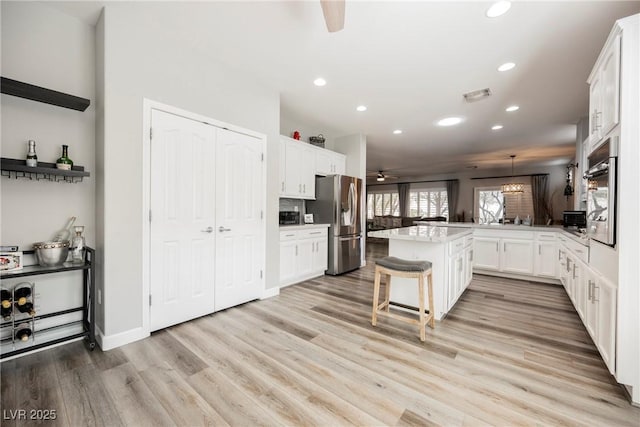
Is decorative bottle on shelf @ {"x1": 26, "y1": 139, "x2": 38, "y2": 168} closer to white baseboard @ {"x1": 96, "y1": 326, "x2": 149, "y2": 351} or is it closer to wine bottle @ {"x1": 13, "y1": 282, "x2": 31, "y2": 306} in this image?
wine bottle @ {"x1": 13, "y1": 282, "x2": 31, "y2": 306}

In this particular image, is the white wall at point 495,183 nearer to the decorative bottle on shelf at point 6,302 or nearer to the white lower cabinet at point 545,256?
the white lower cabinet at point 545,256

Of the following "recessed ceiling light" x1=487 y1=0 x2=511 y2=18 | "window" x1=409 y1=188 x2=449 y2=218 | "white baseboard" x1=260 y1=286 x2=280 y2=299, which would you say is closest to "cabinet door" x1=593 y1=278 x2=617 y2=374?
"recessed ceiling light" x1=487 y1=0 x2=511 y2=18

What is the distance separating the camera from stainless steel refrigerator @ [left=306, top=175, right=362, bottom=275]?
179 inches

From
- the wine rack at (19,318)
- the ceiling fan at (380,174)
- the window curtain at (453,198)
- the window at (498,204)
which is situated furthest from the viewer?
the window curtain at (453,198)

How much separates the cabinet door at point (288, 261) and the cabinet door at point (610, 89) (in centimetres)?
336

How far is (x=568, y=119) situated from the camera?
4305 millimetres

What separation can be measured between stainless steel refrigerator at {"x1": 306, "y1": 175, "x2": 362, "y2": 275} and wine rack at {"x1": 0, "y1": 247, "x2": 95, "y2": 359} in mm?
3222

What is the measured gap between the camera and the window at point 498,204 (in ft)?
29.7

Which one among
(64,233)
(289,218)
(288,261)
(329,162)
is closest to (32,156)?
(64,233)

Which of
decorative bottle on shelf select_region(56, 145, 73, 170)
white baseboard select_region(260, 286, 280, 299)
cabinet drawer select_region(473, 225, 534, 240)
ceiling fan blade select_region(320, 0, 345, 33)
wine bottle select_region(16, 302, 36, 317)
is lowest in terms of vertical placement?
white baseboard select_region(260, 286, 280, 299)

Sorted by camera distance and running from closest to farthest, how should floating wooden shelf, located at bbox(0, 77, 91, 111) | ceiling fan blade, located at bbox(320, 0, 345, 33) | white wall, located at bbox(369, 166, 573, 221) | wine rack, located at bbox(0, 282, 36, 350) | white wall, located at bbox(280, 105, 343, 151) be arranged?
1. ceiling fan blade, located at bbox(320, 0, 345, 33)
2. floating wooden shelf, located at bbox(0, 77, 91, 111)
3. wine rack, located at bbox(0, 282, 36, 350)
4. white wall, located at bbox(280, 105, 343, 151)
5. white wall, located at bbox(369, 166, 573, 221)

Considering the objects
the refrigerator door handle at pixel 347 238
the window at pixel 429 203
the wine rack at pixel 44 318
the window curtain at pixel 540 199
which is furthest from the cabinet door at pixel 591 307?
the window at pixel 429 203

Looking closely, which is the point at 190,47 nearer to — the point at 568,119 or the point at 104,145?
the point at 104,145

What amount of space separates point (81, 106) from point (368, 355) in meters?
3.03
